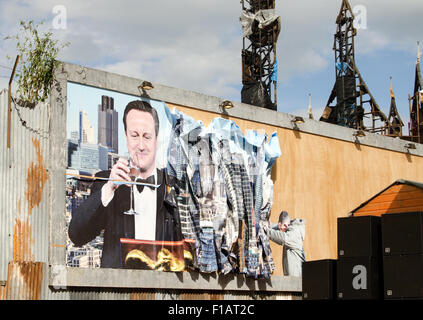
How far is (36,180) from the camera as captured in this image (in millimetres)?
16781

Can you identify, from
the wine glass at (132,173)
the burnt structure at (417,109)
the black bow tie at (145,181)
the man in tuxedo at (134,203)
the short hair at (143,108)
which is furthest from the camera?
the burnt structure at (417,109)

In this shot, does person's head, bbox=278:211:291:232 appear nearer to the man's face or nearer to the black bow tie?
the black bow tie

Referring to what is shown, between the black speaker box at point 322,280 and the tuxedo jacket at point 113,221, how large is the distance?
5.44 metres

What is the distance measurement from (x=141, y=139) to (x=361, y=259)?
26.5 ft

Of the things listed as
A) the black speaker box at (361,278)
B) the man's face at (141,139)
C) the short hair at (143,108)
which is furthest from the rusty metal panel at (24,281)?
the black speaker box at (361,278)

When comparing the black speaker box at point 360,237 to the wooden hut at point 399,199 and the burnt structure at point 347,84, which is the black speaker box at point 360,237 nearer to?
the wooden hut at point 399,199

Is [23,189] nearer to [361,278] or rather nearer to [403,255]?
[361,278]

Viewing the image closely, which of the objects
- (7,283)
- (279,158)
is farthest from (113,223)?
(279,158)

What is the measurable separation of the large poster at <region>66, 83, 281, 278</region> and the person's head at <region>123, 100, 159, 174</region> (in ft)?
0.09

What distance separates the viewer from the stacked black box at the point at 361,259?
42.3 ft

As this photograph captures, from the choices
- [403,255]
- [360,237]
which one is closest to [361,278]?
[360,237]

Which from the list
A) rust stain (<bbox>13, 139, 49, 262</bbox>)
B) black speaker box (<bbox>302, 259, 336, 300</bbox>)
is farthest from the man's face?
black speaker box (<bbox>302, 259, 336, 300</bbox>)

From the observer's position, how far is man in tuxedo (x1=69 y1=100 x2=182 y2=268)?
17.4 m

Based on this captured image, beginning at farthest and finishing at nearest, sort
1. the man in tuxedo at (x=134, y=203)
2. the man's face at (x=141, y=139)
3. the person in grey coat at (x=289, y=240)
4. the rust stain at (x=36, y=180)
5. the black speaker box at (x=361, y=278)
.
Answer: the person in grey coat at (x=289, y=240) < the man's face at (x=141, y=139) < the man in tuxedo at (x=134, y=203) < the rust stain at (x=36, y=180) < the black speaker box at (x=361, y=278)
